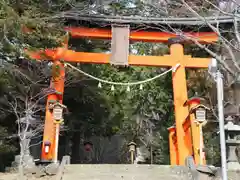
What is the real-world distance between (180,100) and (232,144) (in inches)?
126

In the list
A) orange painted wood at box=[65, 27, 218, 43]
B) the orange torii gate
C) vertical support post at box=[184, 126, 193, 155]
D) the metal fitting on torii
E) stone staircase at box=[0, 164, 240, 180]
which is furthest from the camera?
orange painted wood at box=[65, 27, 218, 43]

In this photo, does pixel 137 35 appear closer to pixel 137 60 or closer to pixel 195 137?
pixel 137 60

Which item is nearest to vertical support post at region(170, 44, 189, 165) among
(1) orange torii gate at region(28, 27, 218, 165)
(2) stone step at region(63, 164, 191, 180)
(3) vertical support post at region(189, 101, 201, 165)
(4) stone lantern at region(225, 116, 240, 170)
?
(1) orange torii gate at region(28, 27, 218, 165)

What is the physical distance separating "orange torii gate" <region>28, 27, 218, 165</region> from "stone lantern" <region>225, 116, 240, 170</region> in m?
1.40

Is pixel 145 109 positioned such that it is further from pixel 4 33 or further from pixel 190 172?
pixel 4 33

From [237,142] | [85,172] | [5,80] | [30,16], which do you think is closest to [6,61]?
[5,80]

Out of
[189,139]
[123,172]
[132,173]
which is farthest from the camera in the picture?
[189,139]

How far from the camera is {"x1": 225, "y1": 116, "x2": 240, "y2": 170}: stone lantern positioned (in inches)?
336

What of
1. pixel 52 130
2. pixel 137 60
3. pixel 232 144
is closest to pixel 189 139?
pixel 232 144

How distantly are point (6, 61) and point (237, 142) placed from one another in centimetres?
612

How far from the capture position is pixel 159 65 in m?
12.5

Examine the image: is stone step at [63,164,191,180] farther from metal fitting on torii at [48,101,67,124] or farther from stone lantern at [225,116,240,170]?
metal fitting on torii at [48,101,67,124]

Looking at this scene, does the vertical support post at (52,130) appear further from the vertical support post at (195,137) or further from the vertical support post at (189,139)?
the vertical support post at (189,139)

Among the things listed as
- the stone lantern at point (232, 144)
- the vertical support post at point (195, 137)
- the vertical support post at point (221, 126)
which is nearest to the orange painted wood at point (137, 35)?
the vertical support post at point (195, 137)
